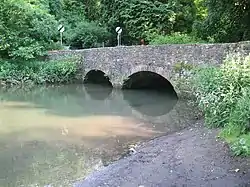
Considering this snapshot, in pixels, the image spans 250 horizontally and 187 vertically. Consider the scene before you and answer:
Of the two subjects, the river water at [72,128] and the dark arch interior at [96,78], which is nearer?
the river water at [72,128]

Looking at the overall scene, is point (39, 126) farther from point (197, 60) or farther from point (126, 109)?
point (197, 60)

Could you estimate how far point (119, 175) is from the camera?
22.1 ft

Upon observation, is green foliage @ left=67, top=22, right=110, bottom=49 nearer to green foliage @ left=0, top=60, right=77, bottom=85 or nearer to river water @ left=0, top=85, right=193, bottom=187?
green foliage @ left=0, top=60, right=77, bottom=85

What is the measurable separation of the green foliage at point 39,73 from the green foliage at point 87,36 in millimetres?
5270

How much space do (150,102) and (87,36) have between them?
12.6 metres

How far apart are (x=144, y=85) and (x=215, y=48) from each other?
6.79 m

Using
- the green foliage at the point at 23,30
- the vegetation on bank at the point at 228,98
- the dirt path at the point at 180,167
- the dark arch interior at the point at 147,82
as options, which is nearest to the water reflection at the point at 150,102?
the dark arch interior at the point at 147,82

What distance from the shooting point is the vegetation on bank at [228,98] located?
7328mm

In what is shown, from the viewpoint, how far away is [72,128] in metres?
11.0

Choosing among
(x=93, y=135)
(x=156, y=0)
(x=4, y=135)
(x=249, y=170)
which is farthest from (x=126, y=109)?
(x=156, y=0)

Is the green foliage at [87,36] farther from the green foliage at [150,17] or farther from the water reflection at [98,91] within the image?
the water reflection at [98,91]

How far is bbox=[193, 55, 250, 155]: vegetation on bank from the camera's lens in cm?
733

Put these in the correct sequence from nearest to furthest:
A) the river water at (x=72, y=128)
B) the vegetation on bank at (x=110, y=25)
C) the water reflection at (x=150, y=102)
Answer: the river water at (x=72, y=128), the water reflection at (x=150, y=102), the vegetation on bank at (x=110, y=25)

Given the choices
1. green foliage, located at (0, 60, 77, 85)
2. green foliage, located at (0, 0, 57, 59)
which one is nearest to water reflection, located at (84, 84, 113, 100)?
green foliage, located at (0, 60, 77, 85)
